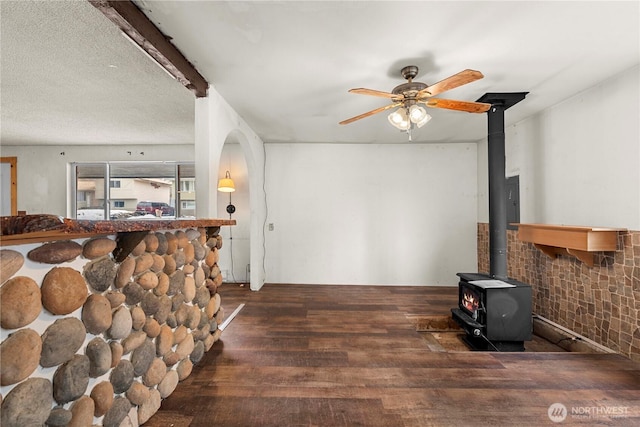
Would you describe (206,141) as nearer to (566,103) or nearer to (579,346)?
(566,103)

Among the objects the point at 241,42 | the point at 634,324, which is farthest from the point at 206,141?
the point at 634,324

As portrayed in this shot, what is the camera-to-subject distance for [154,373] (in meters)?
1.50

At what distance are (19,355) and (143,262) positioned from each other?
0.62 metres

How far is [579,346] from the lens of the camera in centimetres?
248

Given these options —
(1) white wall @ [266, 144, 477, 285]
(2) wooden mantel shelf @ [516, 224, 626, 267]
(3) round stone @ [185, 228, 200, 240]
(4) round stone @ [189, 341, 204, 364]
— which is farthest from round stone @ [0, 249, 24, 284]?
(1) white wall @ [266, 144, 477, 285]

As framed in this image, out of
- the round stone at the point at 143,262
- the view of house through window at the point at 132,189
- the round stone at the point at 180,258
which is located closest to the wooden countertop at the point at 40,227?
the round stone at the point at 143,262

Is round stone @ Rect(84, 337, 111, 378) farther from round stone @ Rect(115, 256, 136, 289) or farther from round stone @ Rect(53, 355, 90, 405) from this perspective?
round stone @ Rect(115, 256, 136, 289)

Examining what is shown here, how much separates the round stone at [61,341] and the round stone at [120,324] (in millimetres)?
168

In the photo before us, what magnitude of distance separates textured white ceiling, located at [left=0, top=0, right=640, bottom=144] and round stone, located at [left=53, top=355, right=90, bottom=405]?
5.94ft

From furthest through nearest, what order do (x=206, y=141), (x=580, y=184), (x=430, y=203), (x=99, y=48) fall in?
(x=430, y=203) < (x=580, y=184) < (x=206, y=141) < (x=99, y=48)

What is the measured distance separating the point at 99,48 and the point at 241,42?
1.12 m

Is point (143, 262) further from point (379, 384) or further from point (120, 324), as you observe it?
point (379, 384)

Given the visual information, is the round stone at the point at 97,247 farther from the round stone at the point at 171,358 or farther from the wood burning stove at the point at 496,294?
the wood burning stove at the point at 496,294

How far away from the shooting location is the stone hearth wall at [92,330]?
2.69 ft
